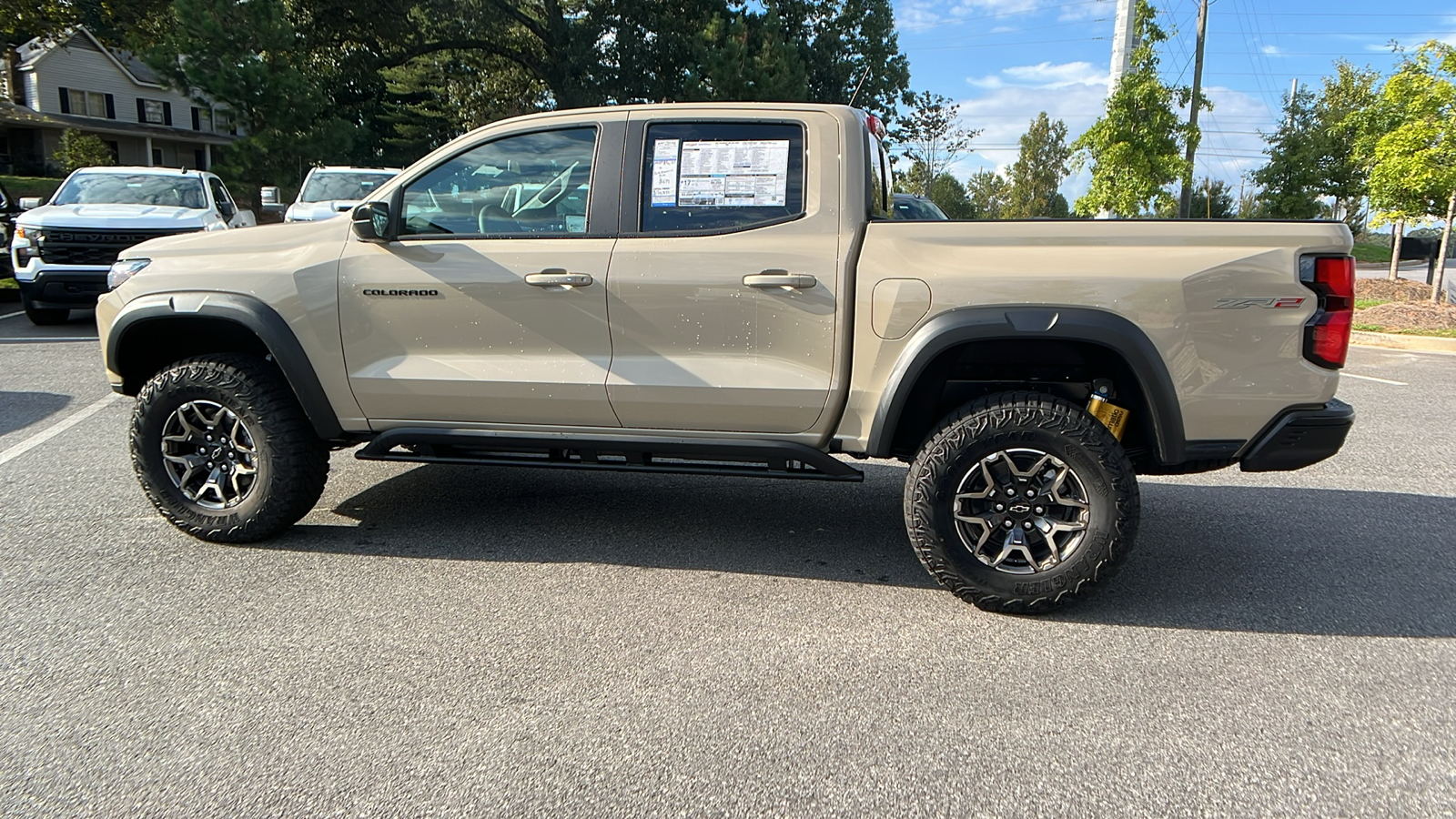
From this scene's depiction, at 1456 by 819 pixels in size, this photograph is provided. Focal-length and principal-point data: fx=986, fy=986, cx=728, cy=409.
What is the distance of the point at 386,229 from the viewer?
164 inches

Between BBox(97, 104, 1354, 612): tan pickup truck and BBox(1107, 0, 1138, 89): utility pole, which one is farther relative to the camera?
BBox(1107, 0, 1138, 89): utility pole

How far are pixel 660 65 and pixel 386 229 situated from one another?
25.9 metres

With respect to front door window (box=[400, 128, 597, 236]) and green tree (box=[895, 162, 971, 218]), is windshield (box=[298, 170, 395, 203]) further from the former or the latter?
green tree (box=[895, 162, 971, 218])

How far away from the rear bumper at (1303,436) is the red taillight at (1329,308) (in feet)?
0.63

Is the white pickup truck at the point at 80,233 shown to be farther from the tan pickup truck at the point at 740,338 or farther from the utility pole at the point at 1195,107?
the utility pole at the point at 1195,107

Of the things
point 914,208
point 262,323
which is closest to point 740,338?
point 262,323

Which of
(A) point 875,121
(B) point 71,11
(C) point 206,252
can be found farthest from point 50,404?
(B) point 71,11

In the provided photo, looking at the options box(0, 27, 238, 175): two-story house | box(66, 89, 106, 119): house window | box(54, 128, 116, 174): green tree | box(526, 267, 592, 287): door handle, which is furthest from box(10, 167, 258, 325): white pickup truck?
box(66, 89, 106, 119): house window

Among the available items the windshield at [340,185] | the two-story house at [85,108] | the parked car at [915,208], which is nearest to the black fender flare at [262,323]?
the parked car at [915,208]

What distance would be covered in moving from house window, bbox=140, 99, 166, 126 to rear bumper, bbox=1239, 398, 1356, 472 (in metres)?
57.7

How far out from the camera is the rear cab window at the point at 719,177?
13.0 feet

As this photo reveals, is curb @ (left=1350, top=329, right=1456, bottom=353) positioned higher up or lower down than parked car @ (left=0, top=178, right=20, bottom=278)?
lower down

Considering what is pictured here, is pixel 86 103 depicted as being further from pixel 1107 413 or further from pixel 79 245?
pixel 1107 413

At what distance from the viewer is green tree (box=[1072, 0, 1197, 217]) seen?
17469 millimetres
